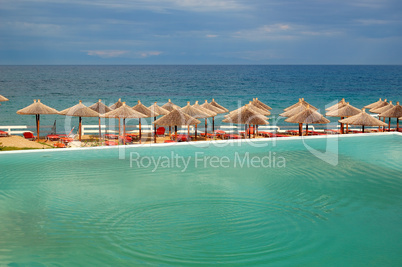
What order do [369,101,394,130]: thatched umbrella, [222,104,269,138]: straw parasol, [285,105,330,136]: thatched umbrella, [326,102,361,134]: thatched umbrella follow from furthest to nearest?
[369,101,394,130]: thatched umbrella
[326,102,361,134]: thatched umbrella
[285,105,330,136]: thatched umbrella
[222,104,269,138]: straw parasol

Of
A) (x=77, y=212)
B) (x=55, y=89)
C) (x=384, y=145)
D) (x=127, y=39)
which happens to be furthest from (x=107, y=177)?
(x=127, y=39)

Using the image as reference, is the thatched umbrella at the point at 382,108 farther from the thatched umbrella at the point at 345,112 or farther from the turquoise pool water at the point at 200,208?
the turquoise pool water at the point at 200,208

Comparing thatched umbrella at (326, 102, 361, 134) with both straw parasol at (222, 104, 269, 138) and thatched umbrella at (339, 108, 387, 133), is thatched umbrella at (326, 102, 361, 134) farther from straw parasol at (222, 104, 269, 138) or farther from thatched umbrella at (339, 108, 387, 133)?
straw parasol at (222, 104, 269, 138)

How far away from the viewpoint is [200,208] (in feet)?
21.5

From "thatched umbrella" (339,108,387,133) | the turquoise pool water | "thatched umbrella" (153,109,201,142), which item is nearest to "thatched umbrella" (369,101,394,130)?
"thatched umbrella" (339,108,387,133)

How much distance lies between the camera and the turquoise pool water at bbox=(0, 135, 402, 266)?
5.02 metres

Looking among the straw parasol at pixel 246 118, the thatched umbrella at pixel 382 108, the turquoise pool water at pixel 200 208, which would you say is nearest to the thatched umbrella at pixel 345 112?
the thatched umbrella at pixel 382 108

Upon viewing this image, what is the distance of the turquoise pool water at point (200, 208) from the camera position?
502 centimetres

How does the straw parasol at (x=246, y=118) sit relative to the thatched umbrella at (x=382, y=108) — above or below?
below

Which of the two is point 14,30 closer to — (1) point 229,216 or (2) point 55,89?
(2) point 55,89

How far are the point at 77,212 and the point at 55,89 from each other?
5844cm

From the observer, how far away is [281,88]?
2670 inches

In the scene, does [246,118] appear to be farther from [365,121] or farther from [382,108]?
[382,108]

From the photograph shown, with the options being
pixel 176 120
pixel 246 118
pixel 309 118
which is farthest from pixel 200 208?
pixel 309 118
